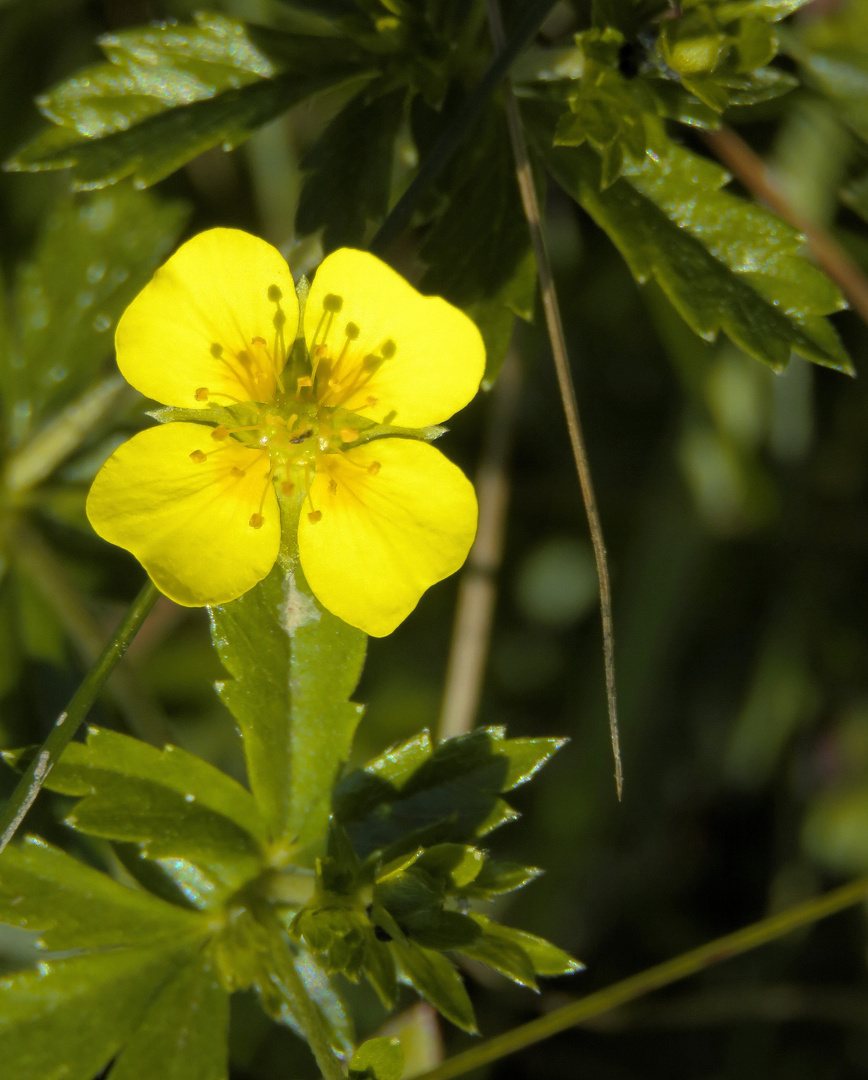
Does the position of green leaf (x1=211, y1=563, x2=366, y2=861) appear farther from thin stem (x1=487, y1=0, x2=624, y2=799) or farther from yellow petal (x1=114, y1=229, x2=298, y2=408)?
thin stem (x1=487, y1=0, x2=624, y2=799)

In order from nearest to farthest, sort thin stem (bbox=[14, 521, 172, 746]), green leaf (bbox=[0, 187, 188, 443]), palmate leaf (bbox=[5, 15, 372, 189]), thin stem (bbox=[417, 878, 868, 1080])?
1. palmate leaf (bbox=[5, 15, 372, 189])
2. thin stem (bbox=[417, 878, 868, 1080])
3. thin stem (bbox=[14, 521, 172, 746])
4. green leaf (bbox=[0, 187, 188, 443])

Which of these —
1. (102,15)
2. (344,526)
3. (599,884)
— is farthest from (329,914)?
(102,15)

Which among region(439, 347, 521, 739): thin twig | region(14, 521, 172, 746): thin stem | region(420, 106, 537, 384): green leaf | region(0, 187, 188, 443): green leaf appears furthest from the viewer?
region(439, 347, 521, 739): thin twig

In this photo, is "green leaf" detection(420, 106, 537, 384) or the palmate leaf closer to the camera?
the palmate leaf

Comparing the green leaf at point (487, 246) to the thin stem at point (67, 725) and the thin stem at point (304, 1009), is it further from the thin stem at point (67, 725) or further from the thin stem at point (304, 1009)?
the thin stem at point (304, 1009)

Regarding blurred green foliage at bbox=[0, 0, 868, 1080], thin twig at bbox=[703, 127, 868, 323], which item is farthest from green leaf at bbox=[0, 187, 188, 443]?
thin twig at bbox=[703, 127, 868, 323]

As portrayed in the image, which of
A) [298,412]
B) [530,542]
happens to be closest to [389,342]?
[298,412]
